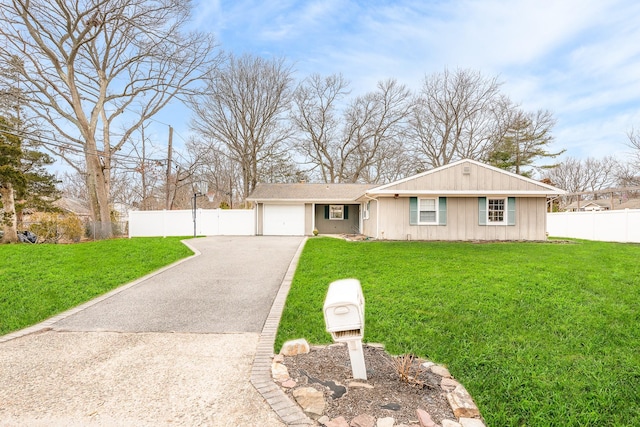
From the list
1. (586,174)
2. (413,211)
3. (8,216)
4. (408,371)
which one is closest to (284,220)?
Answer: (413,211)

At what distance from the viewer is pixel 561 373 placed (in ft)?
10.2

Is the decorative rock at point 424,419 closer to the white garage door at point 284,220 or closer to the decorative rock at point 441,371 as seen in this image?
the decorative rock at point 441,371

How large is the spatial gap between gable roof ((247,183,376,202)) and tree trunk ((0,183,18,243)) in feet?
32.4

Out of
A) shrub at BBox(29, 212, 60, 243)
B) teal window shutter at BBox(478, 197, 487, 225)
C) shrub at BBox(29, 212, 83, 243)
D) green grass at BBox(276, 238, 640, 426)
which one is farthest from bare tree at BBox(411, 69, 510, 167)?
shrub at BBox(29, 212, 60, 243)

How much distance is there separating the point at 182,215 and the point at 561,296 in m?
17.4

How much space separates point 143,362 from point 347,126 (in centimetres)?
2669

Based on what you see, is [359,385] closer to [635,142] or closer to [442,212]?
[442,212]

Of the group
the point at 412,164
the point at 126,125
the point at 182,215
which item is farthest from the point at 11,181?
the point at 412,164

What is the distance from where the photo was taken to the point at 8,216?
524 inches

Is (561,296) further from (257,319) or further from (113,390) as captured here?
(113,390)

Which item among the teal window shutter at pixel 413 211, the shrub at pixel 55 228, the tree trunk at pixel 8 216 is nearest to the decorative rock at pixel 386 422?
Answer: the teal window shutter at pixel 413 211

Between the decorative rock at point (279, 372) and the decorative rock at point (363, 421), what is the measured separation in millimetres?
879

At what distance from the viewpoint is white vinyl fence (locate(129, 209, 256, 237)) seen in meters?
18.0

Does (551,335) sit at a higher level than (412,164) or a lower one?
lower
